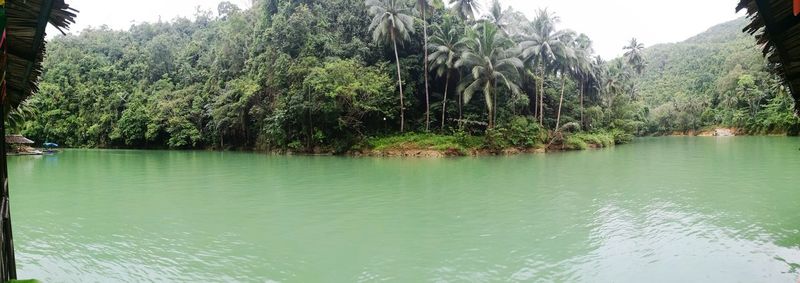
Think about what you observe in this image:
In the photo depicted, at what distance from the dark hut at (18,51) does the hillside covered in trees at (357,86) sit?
12.7m

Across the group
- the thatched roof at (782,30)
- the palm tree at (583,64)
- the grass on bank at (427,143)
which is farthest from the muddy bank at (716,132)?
the thatched roof at (782,30)

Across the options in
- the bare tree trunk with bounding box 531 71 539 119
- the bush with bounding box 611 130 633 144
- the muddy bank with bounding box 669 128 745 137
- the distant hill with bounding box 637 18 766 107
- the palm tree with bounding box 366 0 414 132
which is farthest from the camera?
the distant hill with bounding box 637 18 766 107

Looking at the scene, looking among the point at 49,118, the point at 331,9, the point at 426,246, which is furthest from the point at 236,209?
the point at 49,118

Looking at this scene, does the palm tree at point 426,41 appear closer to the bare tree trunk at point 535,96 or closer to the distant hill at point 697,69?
the bare tree trunk at point 535,96

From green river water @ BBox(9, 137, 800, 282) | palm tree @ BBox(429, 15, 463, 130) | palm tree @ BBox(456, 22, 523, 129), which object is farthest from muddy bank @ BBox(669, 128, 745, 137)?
green river water @ BBox(9, 137, 800, 282)

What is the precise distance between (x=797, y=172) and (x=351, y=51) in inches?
870

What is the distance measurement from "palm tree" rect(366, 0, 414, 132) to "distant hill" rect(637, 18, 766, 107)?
38.1m

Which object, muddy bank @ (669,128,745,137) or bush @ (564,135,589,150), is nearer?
bush @ (564,135,589,150)

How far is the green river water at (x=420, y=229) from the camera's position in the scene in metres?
5.68

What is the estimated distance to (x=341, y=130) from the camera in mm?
27797

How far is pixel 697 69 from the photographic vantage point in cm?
6475

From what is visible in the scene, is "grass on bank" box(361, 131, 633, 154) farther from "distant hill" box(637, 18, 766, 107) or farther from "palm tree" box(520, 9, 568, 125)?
"distant hill" box(637, 18, 766, 107)

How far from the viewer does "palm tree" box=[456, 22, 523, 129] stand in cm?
2536

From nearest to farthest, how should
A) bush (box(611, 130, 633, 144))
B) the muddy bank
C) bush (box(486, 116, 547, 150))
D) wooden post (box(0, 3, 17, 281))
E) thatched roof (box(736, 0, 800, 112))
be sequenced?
wooden post (box(0, 3, 17, 281)) → thatched roof (box(736, 0, 800, 112)) → bush (box(486, 116, 547, 150)) → bush (box(611, 130, 633, 144)) → the muddy bank
